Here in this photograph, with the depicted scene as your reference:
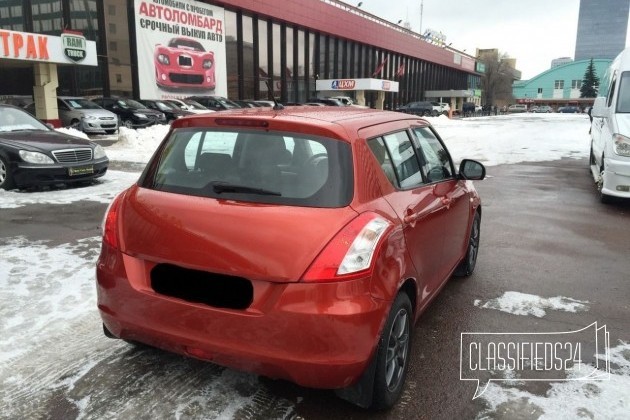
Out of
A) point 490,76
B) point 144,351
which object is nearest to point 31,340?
point 144,351

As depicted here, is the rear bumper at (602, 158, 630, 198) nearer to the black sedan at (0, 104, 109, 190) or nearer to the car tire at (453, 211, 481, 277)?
the car tire at (453, 211, 481, 277)

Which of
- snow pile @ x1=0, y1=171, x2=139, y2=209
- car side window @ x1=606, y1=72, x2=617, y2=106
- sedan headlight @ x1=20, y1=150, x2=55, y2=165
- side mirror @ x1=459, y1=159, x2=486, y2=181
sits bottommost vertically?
snow pile @ x1=0, y1=171, x2=139, y2=209

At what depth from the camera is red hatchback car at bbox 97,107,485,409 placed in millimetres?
2445

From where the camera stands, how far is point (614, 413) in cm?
285

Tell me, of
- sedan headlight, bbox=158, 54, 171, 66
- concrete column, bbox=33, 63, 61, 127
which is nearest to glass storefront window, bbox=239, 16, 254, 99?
sedan headlight, bbox=158, 54, 171, 66

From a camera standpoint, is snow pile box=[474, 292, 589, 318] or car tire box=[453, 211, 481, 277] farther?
car tire box=[453, 211, 481, 277]

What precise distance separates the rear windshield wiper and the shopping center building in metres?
12.2

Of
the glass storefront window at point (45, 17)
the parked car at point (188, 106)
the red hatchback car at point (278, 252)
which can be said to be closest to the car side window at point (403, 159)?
the red hatchback car at point (278, 252)

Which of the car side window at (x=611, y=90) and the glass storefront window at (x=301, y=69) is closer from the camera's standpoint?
the car side window at (x=611, y=90)

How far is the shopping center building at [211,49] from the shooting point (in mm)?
24141

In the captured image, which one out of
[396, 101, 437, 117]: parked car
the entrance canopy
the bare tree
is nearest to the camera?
the entrance canopy

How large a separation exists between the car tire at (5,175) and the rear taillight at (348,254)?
7.98m

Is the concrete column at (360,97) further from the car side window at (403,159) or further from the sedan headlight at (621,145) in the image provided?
the car side window at (403,159)

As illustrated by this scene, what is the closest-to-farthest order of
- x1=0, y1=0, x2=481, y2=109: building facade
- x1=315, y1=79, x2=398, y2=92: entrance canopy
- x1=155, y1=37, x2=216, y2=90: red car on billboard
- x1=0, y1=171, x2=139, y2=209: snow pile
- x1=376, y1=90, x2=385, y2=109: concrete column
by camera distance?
1. x1=0, y1=171, x2=139, y2=209: snow pile
2. x1=0, y1=0, x2=481, y2=109: building facade
3. x1=155, y1=37, x2=216, y2=90: red car on billboard
4. x1=315, y1=79, x2=398, y2=92: entrance canopy
5. x1=376, y1=90, x2=385, y2=109: concrete column
